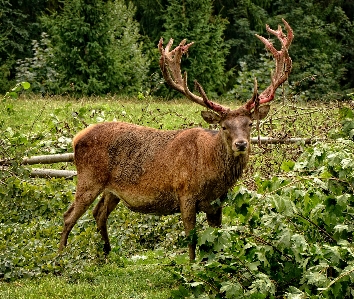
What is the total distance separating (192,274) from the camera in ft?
23.2

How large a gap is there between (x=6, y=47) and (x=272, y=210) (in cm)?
2741

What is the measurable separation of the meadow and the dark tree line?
730 centimetres

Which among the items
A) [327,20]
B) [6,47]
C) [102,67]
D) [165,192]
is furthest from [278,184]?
[327,20]

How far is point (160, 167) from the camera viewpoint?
8.88m

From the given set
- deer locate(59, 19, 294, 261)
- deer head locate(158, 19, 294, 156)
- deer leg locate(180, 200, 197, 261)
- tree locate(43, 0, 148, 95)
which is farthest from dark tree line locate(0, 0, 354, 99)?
deer leg locate(180, 200, 197, 261)

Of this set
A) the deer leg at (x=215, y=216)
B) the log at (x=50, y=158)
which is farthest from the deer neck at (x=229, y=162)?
the log at (x=50, y=158)

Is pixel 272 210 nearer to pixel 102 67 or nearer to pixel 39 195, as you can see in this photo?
pixel 39 195

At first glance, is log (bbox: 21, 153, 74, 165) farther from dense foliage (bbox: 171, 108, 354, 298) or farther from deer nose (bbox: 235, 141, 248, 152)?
dense foliage (bbox: 171, 108, 354, 298)

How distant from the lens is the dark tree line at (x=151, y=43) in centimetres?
2412

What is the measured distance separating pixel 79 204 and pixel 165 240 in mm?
1646

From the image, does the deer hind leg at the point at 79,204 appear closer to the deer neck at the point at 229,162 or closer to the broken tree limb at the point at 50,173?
the deer neck at the point at 229,162

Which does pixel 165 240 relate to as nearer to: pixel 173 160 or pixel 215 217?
pixel 215 217

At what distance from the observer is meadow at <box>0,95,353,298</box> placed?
6.85 m

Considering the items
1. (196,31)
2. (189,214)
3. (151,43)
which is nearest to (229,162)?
(189,214)
